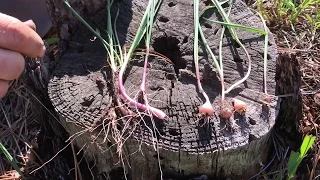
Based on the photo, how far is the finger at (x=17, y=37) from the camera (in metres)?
1.35

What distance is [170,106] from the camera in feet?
4.83

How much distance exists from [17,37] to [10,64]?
75 mm

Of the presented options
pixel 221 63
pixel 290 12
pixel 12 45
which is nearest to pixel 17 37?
pixel 12 45

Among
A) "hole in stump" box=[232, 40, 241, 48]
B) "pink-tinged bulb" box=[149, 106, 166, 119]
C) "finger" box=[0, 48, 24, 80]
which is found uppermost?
"hole in stump" box=[232, 40, 241, 48]

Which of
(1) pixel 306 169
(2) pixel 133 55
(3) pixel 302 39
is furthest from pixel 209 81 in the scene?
(3) pixel 302 39

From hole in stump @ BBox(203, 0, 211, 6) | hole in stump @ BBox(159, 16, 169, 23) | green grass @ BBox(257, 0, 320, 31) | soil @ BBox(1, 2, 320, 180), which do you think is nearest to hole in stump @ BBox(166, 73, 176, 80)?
soil @ BBox(1, 2, 320, 180)

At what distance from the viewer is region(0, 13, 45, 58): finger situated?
1.35 meters

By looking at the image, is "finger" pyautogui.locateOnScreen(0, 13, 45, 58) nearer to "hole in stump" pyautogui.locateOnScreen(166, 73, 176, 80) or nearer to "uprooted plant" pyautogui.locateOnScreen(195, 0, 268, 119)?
"hole in stump" pyautogui.locateOnScreen(166, 73, 176, 80)

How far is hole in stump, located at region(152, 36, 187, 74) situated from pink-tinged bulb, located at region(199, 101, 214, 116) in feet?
0.80

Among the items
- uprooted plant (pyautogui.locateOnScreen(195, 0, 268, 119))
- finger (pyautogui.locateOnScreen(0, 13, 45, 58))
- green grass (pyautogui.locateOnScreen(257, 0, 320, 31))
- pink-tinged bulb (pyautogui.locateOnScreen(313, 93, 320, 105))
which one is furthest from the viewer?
green grass (pyautogui.locateOnScreen(257, 0, 320, 31))

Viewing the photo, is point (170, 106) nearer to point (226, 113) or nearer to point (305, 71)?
point (226, 113)

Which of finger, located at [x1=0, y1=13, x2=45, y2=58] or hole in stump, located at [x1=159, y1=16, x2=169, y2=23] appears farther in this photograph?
hole in stump, located at [x1=159, y1=16, x2=169, y2=23]

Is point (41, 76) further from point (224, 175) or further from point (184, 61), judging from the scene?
point (224, 175)

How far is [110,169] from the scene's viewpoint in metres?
1.59
